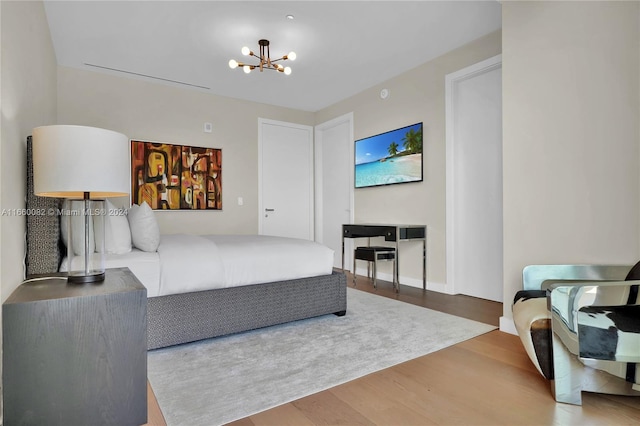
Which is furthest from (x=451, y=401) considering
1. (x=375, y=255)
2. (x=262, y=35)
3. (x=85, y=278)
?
(x=262, y=35)

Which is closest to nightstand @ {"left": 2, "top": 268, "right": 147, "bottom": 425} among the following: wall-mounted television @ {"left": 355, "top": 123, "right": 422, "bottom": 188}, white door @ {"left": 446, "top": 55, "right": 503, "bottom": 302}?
white door @ {"left": 446, "top": 55, "right": 503, "bottom": 302}

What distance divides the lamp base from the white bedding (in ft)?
1.83

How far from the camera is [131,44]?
3514mm

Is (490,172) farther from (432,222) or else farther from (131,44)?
(131,44)

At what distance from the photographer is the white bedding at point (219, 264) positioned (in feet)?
7.23

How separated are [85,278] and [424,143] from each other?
3475mm

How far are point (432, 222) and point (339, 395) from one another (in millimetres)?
2634

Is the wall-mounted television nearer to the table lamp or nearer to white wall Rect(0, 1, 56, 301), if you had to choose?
the table lamp

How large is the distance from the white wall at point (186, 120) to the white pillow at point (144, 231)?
2.19m

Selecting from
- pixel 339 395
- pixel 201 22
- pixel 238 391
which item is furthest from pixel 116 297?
pixel 201 22

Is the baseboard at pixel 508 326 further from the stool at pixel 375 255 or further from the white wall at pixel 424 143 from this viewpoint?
the stool at pixel 375 255

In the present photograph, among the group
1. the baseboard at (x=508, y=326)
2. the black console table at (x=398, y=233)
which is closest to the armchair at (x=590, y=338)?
the baseboard at (x=508, y=326)

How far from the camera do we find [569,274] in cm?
207

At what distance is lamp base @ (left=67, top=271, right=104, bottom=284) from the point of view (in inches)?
60.6
